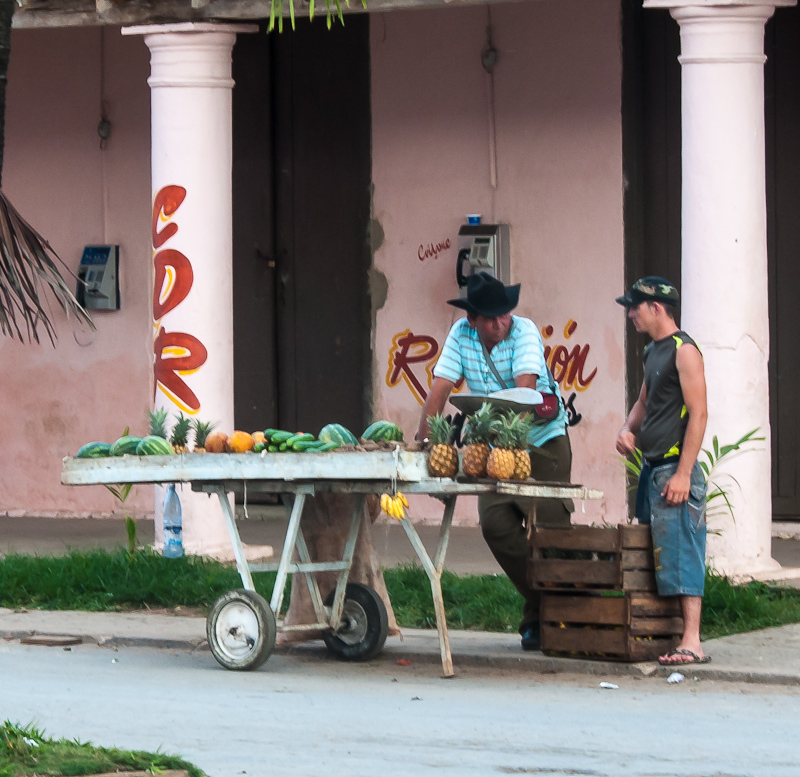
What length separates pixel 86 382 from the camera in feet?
45.3

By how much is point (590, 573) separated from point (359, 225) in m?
5.96

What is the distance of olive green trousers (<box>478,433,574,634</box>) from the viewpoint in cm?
780

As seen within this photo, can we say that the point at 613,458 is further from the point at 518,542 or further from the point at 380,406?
the point at 518,542

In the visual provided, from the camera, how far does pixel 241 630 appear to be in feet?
25.1

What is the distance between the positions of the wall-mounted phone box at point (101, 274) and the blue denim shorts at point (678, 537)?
714 cm

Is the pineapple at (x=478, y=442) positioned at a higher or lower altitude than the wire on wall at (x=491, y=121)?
lower

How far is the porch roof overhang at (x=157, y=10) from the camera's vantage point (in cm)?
1050

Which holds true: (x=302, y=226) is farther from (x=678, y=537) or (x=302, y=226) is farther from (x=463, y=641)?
(x=678, y=537)

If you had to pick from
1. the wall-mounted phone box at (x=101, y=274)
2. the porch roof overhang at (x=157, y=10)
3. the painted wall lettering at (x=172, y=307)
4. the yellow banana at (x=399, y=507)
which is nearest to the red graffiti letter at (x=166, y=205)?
the painted wall lettering at (x=172, y=307)

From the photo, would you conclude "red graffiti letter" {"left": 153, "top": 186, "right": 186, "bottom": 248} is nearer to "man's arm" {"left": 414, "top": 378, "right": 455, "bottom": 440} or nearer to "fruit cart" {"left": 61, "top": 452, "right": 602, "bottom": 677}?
"fruit cart" {"left": 61, "top": 452, "right": 602, "bottom": 677}

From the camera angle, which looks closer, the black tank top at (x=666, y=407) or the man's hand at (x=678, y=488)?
the man's hand at (x=678, y=488)

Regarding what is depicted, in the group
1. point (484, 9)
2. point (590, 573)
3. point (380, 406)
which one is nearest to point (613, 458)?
point (380, 406)

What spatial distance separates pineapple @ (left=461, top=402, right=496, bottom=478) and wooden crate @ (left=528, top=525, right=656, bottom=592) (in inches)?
28.2

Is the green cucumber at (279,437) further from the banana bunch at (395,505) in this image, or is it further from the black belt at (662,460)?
the black belt at (662,460)
